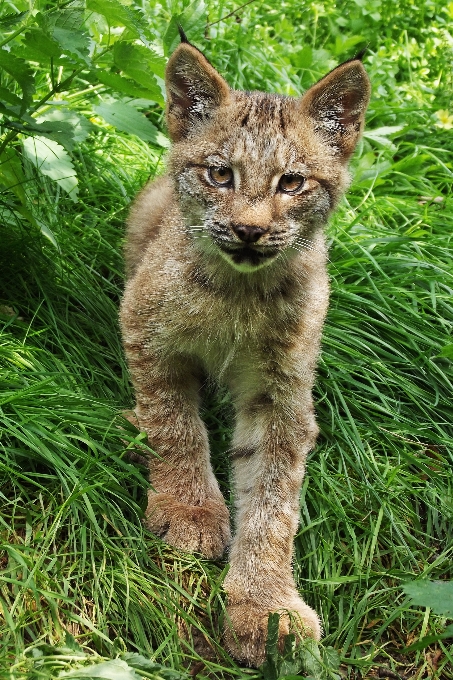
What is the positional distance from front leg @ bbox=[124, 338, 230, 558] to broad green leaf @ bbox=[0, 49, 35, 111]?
125cm

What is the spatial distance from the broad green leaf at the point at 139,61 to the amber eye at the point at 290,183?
2.88ft

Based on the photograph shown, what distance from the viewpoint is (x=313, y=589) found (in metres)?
4.00

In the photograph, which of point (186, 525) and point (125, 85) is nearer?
point (186, 525)

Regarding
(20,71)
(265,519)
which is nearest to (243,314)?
(265,519)

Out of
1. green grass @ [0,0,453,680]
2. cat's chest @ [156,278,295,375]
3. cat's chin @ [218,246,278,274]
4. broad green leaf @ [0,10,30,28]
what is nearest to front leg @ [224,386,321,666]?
green grass @ [0,0,453,680]

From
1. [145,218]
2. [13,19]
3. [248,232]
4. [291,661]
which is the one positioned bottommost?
[291,661]

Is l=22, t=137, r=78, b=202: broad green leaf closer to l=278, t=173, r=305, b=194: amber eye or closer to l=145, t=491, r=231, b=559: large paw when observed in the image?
l=278, t=173, r=305, b=194: amber eye

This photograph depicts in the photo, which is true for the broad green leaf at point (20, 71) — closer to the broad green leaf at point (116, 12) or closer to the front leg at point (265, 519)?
the broad green leaf at point (116, 12)

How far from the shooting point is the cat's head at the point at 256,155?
359 cm

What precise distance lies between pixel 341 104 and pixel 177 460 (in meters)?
1.83

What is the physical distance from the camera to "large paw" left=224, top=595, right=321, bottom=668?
3.57 meters

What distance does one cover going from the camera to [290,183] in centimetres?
372

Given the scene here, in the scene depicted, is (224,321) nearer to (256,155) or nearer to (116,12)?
(256,155)

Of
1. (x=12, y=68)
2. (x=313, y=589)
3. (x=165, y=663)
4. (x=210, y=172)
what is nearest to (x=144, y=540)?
(x=165, y=663)
